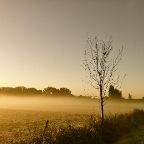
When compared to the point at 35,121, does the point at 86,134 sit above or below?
below

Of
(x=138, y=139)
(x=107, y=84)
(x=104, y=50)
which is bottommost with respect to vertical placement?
(x=138, y=139)

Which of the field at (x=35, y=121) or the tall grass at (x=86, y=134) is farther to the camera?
the field at (x=35, y=121)

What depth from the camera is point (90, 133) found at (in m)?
20.8

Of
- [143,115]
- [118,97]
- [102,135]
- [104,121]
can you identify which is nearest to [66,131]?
[102,135]

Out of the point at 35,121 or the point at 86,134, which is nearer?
the point at 86,134

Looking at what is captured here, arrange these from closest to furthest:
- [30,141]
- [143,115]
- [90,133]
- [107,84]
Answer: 1. [30,141]
2. [90,133]
3. [107,84]
4. [143,115]

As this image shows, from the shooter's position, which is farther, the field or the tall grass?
the field

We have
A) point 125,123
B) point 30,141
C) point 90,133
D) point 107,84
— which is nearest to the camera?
point 30,141

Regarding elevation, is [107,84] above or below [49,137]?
above

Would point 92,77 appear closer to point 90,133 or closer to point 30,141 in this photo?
point 90,133

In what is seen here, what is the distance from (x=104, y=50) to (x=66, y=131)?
878 centimetres

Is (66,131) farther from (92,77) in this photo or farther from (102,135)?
(92,77)

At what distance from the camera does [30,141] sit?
16484 mm

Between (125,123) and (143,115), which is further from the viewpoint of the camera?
(143,115)
